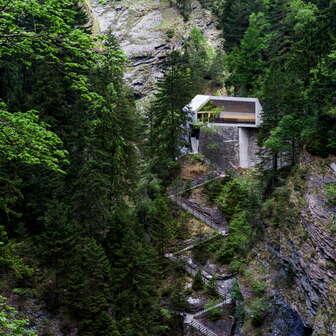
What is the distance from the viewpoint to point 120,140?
29.7m

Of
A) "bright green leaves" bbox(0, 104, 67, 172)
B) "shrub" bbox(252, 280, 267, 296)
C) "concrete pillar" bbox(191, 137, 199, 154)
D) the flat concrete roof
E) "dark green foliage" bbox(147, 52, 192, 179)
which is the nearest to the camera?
"bright green leaves" bbox(0, 104, 67, 172)

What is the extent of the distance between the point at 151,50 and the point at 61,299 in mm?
49202

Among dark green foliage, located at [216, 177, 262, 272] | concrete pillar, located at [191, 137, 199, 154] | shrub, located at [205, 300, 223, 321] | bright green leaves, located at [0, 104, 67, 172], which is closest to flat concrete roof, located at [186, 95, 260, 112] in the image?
concrete pillar, located at [191, 137, 199, 154]

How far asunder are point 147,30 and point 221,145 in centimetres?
3669

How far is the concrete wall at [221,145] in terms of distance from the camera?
38688 mm

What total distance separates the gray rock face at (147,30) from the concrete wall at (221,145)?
21.0 m

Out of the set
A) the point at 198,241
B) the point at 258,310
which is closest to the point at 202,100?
the point at 198,241

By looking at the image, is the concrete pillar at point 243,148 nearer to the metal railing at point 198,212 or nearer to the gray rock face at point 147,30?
the metal railing at point 198,212

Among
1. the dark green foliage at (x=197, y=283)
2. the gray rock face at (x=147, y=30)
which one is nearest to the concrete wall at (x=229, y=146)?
the dark green foliage at (x=197, y=283)

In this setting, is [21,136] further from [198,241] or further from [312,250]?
[198,241]

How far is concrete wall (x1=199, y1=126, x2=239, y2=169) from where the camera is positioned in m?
38.7

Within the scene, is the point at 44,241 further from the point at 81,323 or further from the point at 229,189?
the point at 229,189

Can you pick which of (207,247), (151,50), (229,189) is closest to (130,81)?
(151,50)

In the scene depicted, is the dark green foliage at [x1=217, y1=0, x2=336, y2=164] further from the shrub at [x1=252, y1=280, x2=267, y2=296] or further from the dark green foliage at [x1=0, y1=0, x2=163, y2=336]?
the dark green foliage at [x1=0, y1=0, x2=163, y2=336]
